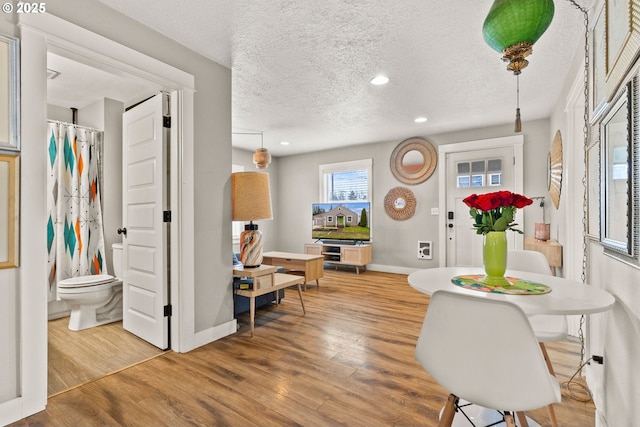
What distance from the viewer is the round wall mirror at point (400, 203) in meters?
5.34

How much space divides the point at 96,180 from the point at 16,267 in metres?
2.15

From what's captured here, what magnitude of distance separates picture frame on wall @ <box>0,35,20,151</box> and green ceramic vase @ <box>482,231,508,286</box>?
93.5 inches

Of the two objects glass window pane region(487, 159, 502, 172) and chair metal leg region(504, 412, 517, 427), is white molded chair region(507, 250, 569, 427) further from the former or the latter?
glass window pane region(487, 159, 502, 172)

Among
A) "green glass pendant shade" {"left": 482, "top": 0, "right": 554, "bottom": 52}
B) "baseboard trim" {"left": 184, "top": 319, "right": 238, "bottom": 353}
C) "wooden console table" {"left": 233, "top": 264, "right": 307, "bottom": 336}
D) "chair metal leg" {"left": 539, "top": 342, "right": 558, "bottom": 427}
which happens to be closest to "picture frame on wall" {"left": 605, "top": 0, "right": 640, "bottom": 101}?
"green glass pendant shade" {"left": 482, "top": 0, "right": 554, "bottom": 52}

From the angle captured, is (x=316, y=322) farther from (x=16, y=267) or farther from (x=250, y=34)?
(x=250, y=34)

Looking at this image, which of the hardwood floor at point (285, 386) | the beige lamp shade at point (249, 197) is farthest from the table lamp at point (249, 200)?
the hardwood floor at point (285, 386)

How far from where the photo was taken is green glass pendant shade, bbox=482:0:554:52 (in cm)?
114

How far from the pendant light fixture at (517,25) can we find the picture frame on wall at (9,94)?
2.20m

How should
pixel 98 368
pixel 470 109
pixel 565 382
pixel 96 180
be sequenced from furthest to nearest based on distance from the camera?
1. pixel 470 109
2. pixel 96 180
3. pixel 98 368
4. pixel 565 382

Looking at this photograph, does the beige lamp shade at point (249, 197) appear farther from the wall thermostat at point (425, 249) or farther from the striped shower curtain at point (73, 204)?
the wall thermostat at point (425, 249)

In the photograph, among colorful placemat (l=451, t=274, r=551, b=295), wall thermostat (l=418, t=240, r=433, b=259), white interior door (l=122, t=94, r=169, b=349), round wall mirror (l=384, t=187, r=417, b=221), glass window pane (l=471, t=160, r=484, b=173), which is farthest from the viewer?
round wall mirror (l=384, t=187, r=417, b=221)

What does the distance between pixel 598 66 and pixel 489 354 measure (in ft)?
5.51

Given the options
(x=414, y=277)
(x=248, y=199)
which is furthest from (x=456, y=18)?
(x=248, y=199)

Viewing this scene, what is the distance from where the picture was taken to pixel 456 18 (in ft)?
6.76
